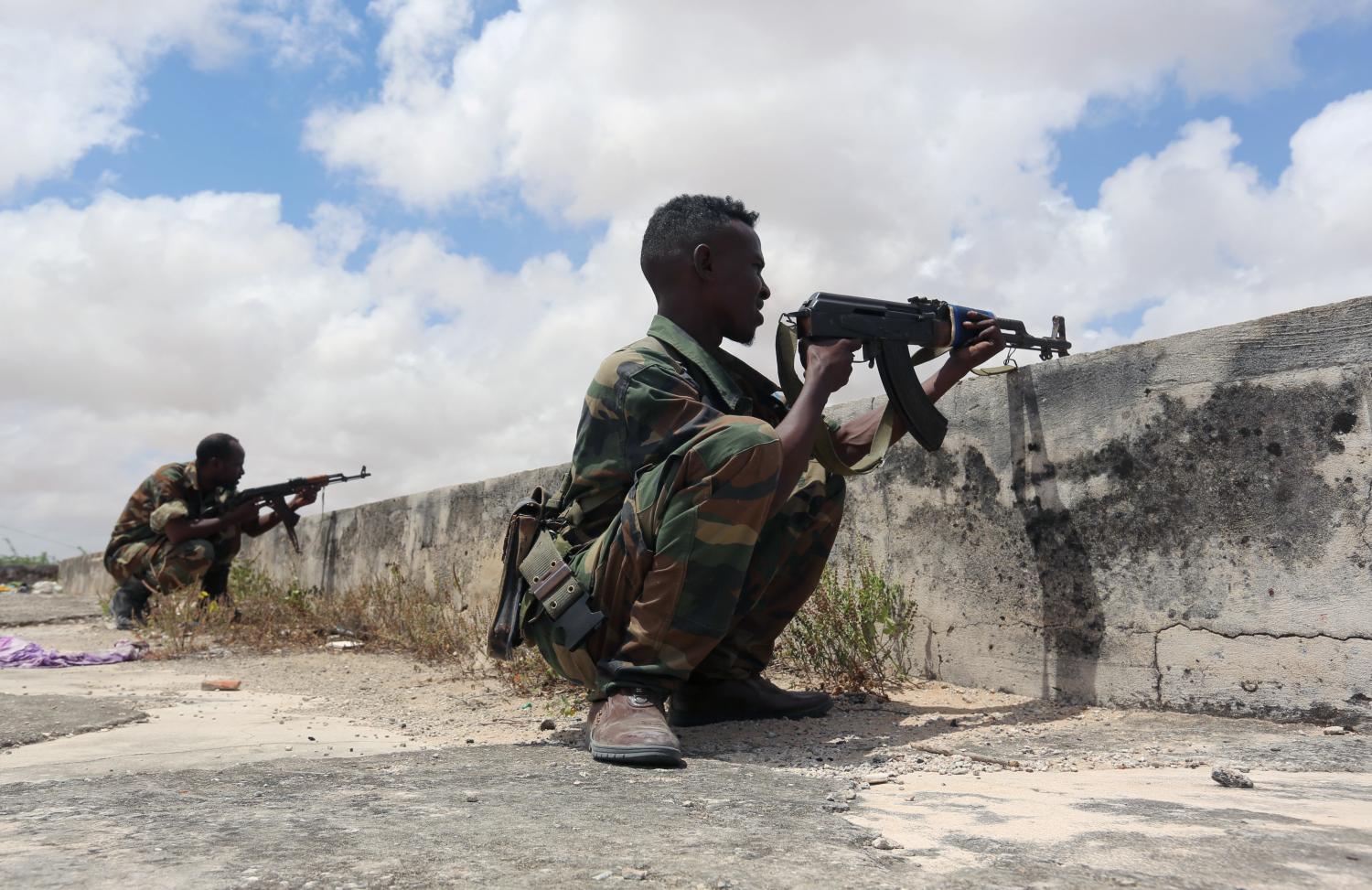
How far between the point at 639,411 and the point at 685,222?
2.09 ft

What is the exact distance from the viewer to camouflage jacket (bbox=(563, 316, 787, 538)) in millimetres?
2305

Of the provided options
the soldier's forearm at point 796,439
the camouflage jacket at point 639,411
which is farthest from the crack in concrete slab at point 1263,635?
the camouflage jacket at point 639,411

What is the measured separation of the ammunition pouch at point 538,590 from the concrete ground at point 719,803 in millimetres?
270

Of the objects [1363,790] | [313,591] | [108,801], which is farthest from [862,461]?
[313,591]

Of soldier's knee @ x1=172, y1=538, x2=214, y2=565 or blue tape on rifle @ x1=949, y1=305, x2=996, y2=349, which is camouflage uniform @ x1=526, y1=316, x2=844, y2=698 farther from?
soldier's knee @ x1=172, y1=538, x2=214, y2=565

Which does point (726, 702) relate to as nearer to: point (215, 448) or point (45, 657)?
point (45, 657)

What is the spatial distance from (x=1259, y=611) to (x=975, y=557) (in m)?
0.80

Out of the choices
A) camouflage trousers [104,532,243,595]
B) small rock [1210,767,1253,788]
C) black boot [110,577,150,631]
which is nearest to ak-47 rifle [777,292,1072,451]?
small rock [1210,767,1253,788]

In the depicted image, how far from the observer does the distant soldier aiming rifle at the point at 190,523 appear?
261 inches

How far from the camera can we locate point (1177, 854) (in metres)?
1.23

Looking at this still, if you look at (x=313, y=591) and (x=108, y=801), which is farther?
(x=313, y=591)

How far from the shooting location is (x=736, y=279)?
8.76 ft

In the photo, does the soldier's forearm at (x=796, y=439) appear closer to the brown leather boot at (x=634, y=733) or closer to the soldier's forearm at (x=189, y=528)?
the brown leather boot at (x=634, y=733)

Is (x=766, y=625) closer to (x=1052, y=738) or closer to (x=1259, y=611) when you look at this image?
(x=1052, y=738)
